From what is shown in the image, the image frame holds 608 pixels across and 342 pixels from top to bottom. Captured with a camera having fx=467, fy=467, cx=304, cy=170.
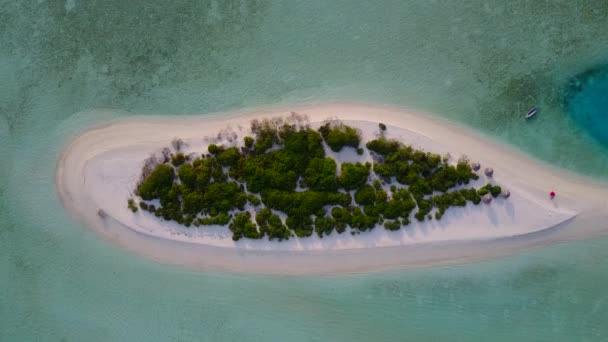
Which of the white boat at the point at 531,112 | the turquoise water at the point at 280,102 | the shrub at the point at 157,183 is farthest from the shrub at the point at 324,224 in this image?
the white boat at the point at 531,112

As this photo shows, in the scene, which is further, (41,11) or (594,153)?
(41,11)

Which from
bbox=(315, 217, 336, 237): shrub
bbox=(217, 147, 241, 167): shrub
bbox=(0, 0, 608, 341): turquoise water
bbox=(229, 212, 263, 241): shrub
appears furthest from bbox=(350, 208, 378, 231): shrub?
bbox=(217, 147, 241, 167): shrub

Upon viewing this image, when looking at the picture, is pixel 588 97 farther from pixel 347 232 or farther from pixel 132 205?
pixel 132 205

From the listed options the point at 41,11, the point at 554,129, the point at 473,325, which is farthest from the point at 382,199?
the point at 41,11

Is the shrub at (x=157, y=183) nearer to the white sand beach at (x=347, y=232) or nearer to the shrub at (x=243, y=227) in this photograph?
the white sand beach at (x=347, y=232)

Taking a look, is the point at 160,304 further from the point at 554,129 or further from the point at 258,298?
the point at 554,129

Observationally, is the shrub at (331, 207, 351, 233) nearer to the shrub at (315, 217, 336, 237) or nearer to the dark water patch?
the shrub at (315, 217, 336, 237)

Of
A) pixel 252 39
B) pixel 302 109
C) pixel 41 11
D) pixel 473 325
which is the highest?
pixel 41 11
